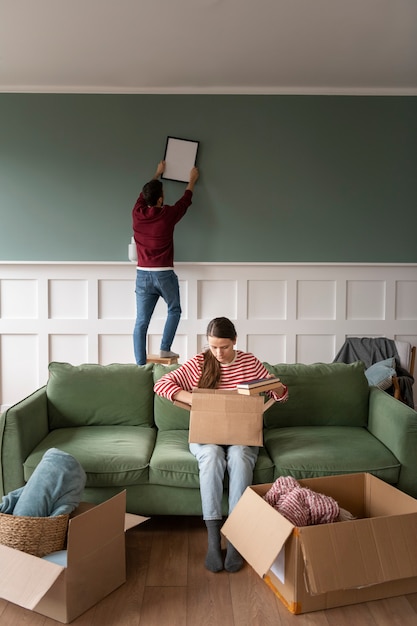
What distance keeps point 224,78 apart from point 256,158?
651mm

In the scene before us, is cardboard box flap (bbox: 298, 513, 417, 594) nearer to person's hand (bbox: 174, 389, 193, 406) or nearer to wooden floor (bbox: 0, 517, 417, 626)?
wooden floor (bbox: 0, 517, 417, 626)

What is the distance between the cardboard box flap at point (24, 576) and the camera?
211cm

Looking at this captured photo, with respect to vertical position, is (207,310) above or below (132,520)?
above

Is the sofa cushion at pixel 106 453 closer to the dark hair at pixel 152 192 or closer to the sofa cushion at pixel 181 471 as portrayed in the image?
the sofa cushion at pixel 181 471

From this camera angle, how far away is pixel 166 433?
10.7 ft

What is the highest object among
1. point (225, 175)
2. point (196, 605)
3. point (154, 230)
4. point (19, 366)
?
point (225, 175)

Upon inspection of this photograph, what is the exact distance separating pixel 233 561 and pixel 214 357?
A: 0.94 metres

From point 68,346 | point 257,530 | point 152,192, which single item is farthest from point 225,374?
point 68,346

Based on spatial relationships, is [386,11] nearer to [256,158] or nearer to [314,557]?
[256,158]

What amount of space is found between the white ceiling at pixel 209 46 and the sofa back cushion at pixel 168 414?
2.09 meters

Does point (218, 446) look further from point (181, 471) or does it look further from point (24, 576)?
point (24, 576)

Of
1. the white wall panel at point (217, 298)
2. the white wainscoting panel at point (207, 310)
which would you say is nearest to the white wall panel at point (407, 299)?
the white wainscoting panel at point (207, 310)

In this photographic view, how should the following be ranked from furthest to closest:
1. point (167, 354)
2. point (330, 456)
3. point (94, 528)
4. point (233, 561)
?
1. point (167, 354)
2. point (330, 456)
3. point (233, 561)
4. point (94, 528)

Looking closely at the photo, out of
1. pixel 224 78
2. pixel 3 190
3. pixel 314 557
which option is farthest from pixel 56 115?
pixel 314 557
